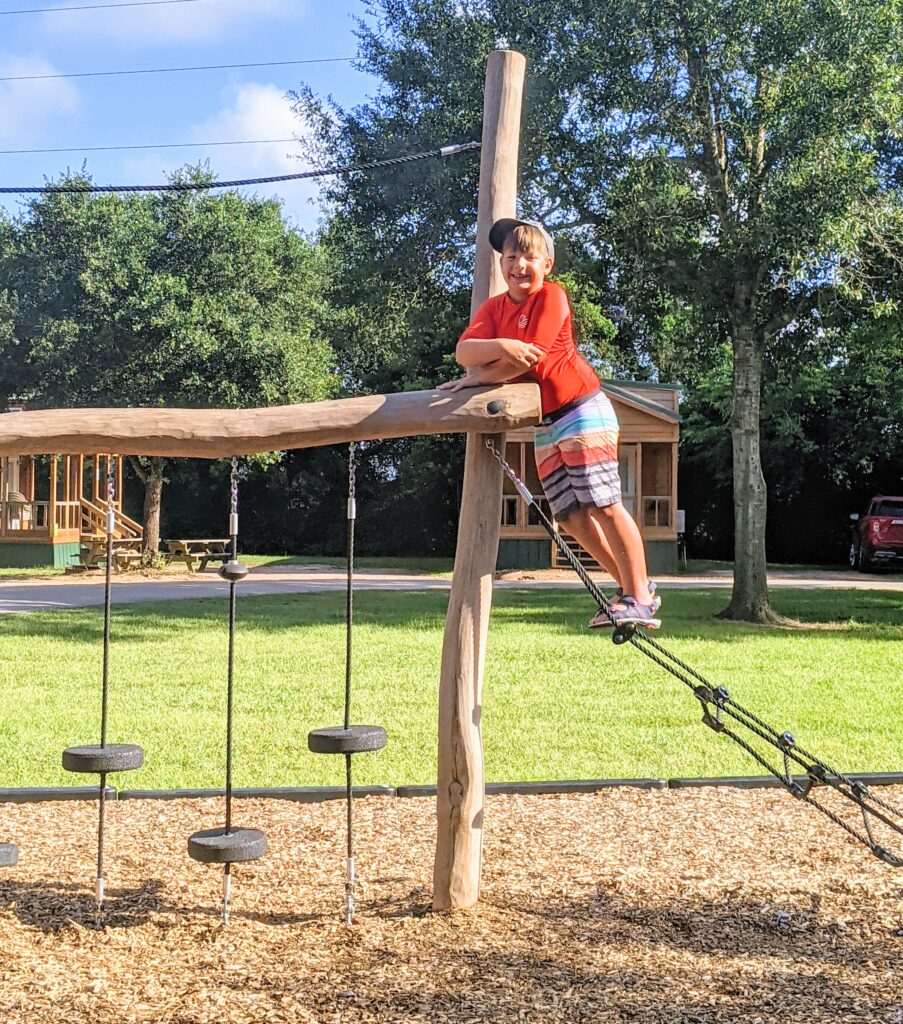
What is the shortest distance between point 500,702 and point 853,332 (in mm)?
8604

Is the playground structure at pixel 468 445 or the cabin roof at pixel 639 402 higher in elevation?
the cabin roof at pixel 639 402

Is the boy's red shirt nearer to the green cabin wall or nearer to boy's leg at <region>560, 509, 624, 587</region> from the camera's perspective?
boy's leg at <region>560, 509, 624, 587</region>

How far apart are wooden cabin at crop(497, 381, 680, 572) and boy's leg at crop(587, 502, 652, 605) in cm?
1907

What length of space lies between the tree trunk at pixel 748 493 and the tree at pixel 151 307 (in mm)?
11096

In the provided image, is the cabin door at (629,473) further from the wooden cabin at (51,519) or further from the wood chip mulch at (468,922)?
the wood chip mulch at (468,922)

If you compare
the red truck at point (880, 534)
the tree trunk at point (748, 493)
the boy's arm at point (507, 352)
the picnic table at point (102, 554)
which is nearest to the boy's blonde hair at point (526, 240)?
the boy's arm at point (507, 352)

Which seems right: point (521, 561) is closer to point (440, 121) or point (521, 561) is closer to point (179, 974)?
point (440, 121)

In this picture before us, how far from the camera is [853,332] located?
15.0m

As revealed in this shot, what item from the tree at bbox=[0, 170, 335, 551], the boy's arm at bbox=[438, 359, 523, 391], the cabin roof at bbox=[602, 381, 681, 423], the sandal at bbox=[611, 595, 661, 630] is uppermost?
the tree at bbox=[0, 170, 335, 551]

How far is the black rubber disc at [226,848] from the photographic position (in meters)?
3.95

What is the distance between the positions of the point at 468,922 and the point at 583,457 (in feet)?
5.90

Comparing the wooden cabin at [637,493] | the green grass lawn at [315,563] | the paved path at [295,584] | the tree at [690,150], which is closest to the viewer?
the tree at [690,150]

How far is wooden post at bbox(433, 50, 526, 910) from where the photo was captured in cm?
443

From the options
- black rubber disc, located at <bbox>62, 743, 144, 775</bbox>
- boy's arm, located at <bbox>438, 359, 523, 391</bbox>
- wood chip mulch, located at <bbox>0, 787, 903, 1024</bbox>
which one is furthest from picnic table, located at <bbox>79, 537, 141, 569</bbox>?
boy's arm, located at <bbox>438, 359, 523, 391</bbox>
